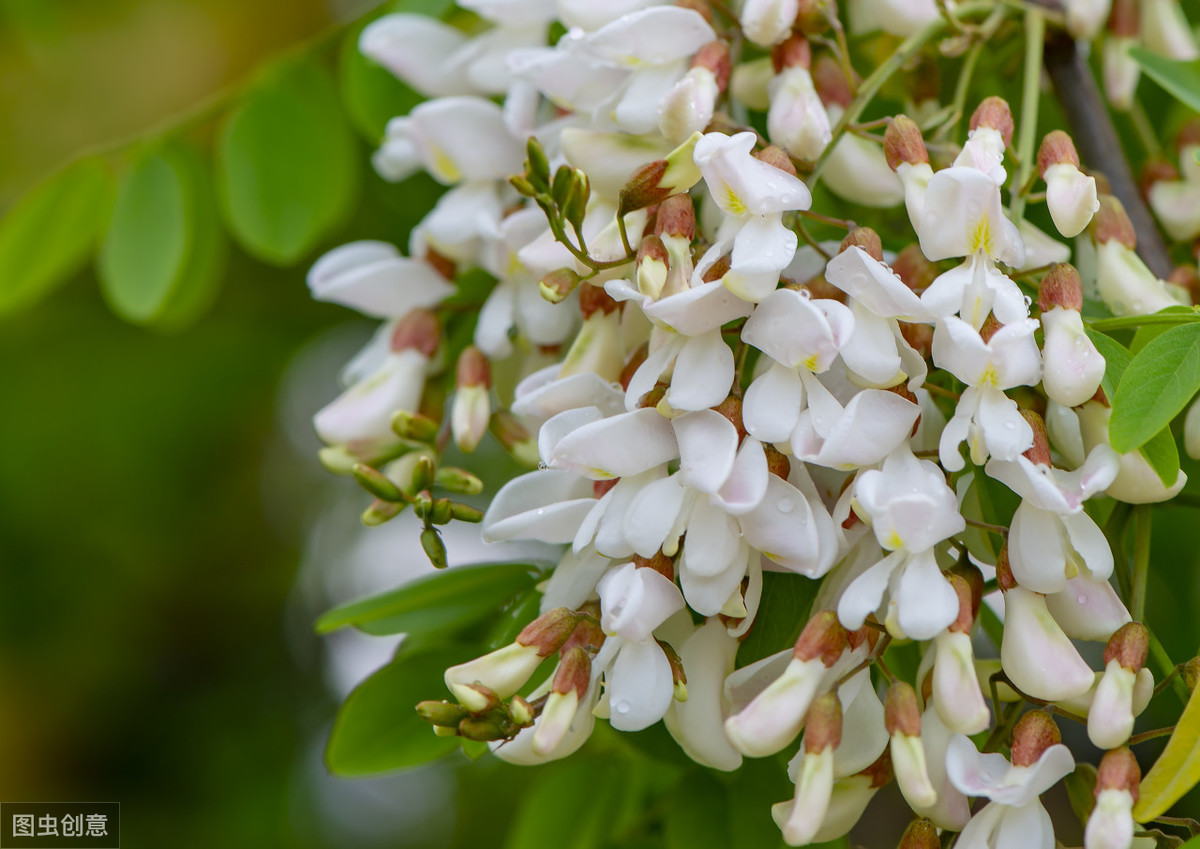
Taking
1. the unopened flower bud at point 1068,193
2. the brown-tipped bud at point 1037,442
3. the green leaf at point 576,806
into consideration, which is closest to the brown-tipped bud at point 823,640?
the brown-tipped bud at point 1037,442

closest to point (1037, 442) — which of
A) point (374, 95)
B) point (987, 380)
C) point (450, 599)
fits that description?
point (987, 380)

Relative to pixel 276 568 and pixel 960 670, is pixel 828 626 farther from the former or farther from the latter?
pixel 276 568

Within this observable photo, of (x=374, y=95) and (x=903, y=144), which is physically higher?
(x=903, y=144)

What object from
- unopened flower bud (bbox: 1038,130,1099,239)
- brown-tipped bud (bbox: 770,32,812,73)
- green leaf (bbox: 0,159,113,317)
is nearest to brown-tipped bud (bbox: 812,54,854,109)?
brown-tipped bud (bbox: 770,32,812,73)

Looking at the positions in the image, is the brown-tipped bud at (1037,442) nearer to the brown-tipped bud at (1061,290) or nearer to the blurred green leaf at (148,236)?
the brown-tipped bud at (1061,290)

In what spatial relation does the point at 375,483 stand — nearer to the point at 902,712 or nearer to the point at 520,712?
the point at 520,712
